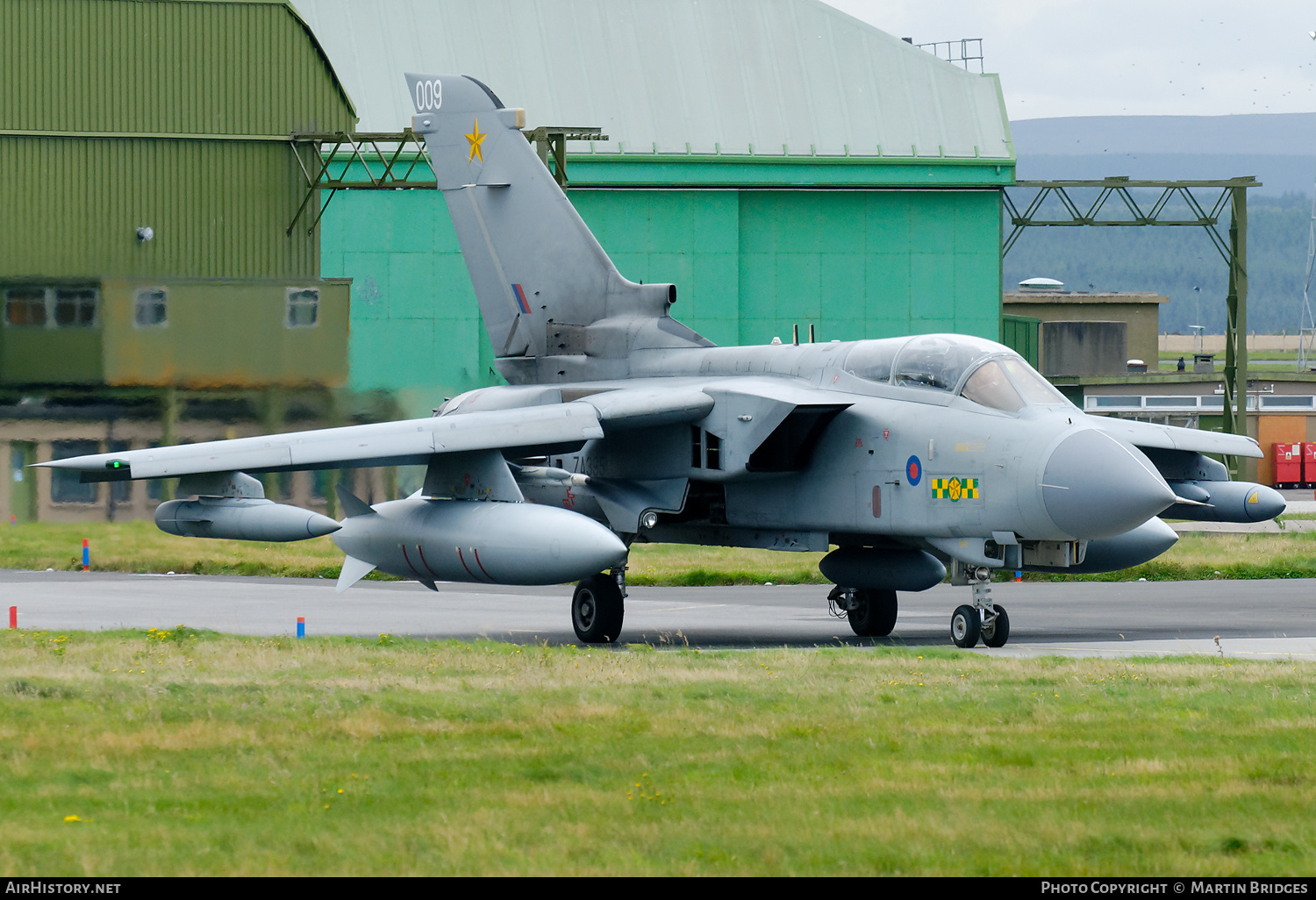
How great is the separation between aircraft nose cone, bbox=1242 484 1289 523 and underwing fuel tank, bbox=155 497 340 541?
35.3 ft

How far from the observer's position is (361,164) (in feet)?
121

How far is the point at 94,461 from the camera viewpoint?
16.8 m

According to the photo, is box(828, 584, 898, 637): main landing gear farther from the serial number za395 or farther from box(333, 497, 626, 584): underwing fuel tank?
the serial number za395

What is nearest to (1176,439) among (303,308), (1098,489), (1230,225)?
(1098,489)

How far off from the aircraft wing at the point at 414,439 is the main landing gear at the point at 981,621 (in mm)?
3443

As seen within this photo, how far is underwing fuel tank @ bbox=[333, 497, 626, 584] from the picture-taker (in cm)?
1606

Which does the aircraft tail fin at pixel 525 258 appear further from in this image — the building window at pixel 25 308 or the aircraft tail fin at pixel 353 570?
the building window at pixel 25 308

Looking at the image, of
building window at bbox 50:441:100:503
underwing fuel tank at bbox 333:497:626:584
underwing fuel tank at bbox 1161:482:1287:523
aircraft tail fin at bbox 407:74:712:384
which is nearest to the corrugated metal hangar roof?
building window at bbox 50:441:100:503

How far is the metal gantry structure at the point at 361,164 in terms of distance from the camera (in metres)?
33.1

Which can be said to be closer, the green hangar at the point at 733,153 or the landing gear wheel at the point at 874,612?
the landing gear wheel at the point at 874,612

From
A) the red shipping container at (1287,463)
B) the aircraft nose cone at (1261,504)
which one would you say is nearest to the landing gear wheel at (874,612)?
the aircraft nose cone at (1261,504)

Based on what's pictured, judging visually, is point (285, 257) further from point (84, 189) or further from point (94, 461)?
point (94, 461)

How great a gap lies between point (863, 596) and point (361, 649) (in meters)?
6.38

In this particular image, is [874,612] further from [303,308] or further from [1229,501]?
[303,308]
